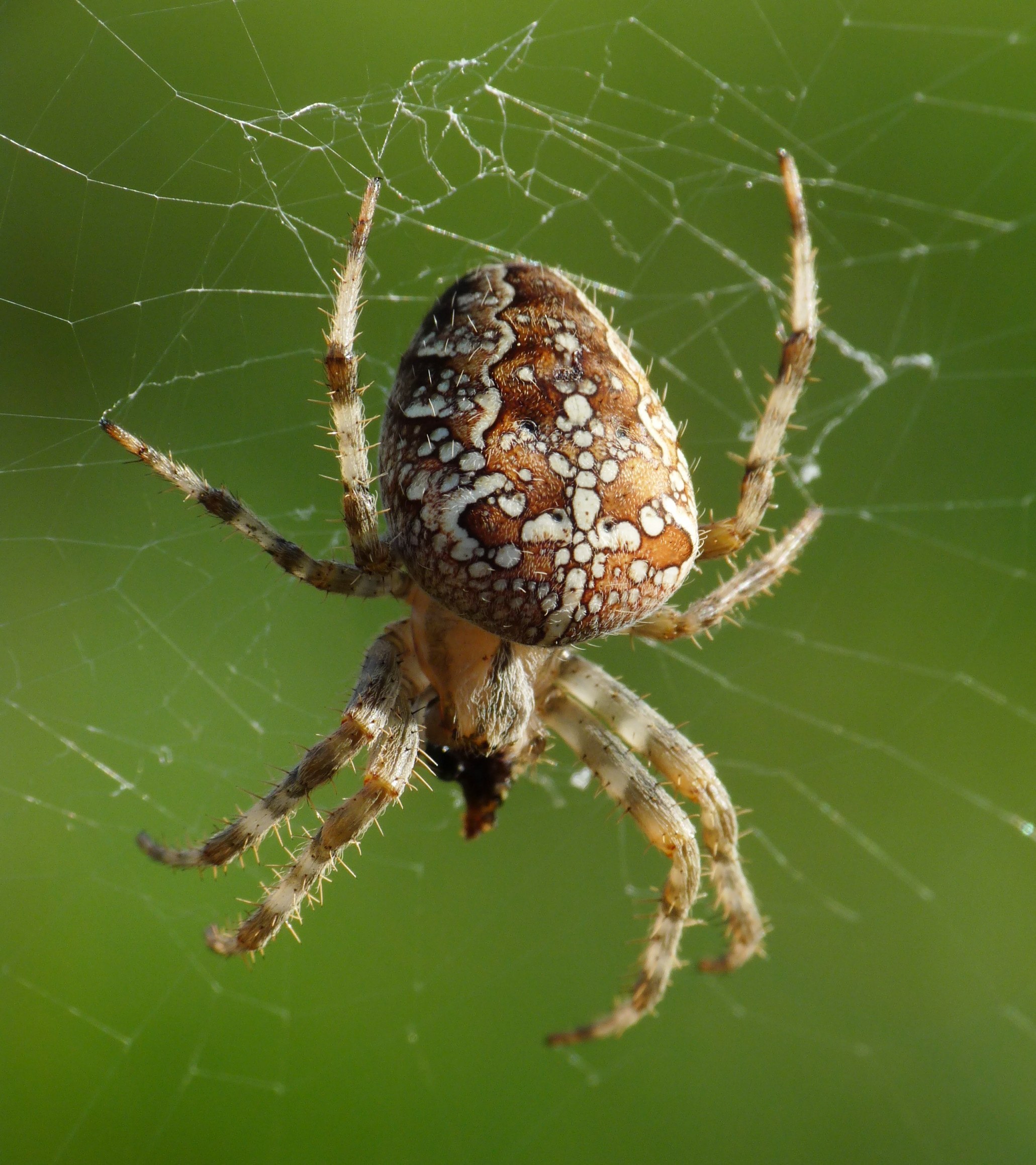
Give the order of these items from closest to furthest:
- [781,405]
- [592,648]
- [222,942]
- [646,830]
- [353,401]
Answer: [353,401] < [222,942] < [781,405] < [646,830] < [592,648]

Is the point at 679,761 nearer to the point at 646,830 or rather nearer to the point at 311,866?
the point at 646,830

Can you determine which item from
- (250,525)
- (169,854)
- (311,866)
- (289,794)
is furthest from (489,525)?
(169,854)

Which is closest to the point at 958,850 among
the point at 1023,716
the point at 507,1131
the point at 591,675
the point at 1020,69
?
the point at 1023,716

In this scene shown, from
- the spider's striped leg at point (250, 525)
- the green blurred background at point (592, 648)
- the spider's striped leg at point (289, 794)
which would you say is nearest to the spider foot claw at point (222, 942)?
the spider's striped leg at point (289, 794)

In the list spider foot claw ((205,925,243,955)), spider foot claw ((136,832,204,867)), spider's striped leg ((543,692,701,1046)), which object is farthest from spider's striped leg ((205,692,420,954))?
spider's striped leg ((543,692,701,1046))

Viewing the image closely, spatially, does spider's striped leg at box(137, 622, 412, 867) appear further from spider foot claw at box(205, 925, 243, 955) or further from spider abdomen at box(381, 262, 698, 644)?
spider abdomen at box(381, 262, 698, 644)

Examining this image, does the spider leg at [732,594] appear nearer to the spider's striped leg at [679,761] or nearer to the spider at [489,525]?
the spider at [489,525]
